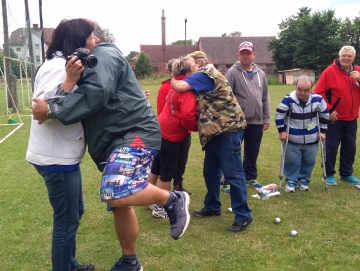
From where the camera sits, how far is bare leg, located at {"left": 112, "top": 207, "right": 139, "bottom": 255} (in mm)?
2904

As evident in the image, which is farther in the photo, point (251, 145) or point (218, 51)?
point (218, 51)

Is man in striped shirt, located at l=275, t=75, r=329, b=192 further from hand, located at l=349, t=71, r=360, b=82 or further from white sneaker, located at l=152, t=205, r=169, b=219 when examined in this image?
white sneaker, located at l=152, t=205, r=169, b=219

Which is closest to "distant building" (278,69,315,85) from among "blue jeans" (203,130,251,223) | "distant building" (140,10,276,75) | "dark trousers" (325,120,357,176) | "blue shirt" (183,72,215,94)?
"distant building" (140,10,276,75)

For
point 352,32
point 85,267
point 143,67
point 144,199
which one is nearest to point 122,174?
point 144,199

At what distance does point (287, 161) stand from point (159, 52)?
6465cm

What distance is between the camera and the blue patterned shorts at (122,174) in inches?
96.3

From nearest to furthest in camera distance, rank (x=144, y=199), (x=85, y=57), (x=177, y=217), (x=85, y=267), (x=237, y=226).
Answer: (x=85, y=57), (x=144, y=199), (x=177, y=217), (x=85, y=267), (x=237, y=226)

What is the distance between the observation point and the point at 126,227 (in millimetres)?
2930

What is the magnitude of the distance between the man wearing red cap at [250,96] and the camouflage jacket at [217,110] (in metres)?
1.42

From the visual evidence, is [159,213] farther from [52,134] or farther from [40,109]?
[40,109]

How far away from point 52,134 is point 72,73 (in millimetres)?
446

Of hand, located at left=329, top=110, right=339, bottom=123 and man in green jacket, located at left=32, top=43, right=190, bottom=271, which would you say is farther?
hand, located at left=329, top=110, right=339, bottom=123

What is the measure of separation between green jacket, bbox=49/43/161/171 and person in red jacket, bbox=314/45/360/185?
361 centimetres

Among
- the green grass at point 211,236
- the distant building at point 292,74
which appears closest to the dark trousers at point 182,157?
the green grass at point 211,236
